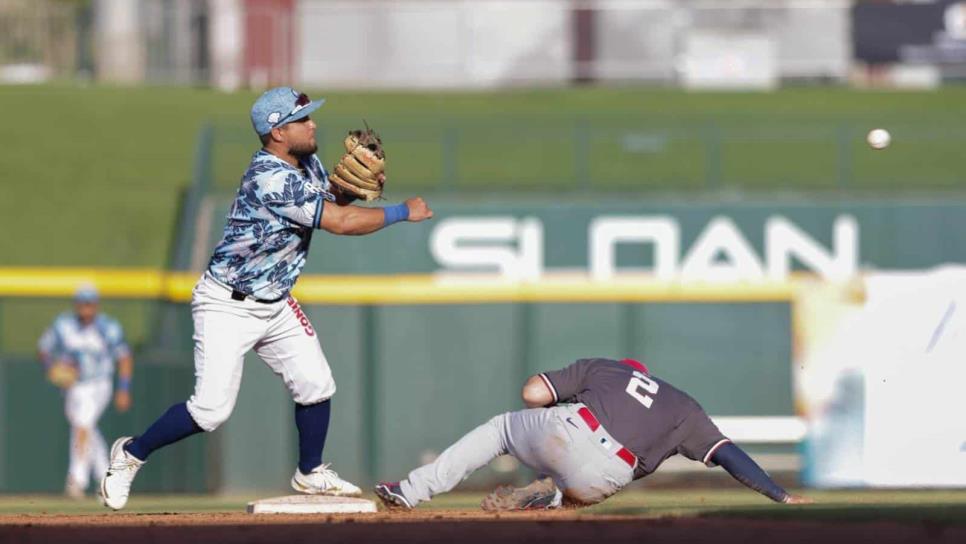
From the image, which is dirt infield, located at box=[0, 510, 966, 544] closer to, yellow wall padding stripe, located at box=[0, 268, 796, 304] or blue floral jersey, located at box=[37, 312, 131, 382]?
yellow wall padding stripe, located at box=[0, 268, 796, 304]

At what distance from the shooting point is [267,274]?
8359 millimetres

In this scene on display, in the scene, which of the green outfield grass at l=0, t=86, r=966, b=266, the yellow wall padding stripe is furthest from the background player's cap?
the green outfield grass at l=0, t=86, r=966, b=266

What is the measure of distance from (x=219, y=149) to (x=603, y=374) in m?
10.5

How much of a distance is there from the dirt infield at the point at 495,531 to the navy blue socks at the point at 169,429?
1.02 m

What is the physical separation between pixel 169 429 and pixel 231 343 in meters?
0.55

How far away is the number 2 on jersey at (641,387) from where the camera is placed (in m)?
8.41

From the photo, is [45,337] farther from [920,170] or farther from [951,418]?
[920,170]

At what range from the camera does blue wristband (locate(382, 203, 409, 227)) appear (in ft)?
26.7

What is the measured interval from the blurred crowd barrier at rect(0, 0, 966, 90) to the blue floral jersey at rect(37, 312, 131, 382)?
752 centimetres

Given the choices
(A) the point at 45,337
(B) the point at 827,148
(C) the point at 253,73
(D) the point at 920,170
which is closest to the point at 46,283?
(A) the point at 45,337

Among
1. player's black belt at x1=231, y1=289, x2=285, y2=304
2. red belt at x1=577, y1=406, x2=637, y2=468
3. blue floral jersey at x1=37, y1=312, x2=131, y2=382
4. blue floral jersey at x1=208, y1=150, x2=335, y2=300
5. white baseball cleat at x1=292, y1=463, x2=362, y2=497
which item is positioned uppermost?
blue floral jersey at x1=208, y1=150, x2=335, y2=300

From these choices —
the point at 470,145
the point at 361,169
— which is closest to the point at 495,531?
the point at 361,169

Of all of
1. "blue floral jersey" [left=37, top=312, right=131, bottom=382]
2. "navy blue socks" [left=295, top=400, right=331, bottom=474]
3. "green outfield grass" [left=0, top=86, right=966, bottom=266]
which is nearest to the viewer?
"navy blue socks" [left=295, top=400, right=331, bottom=474]

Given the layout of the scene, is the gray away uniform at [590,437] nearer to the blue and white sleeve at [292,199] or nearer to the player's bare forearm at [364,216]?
the player's bare forearm at [364,216]
